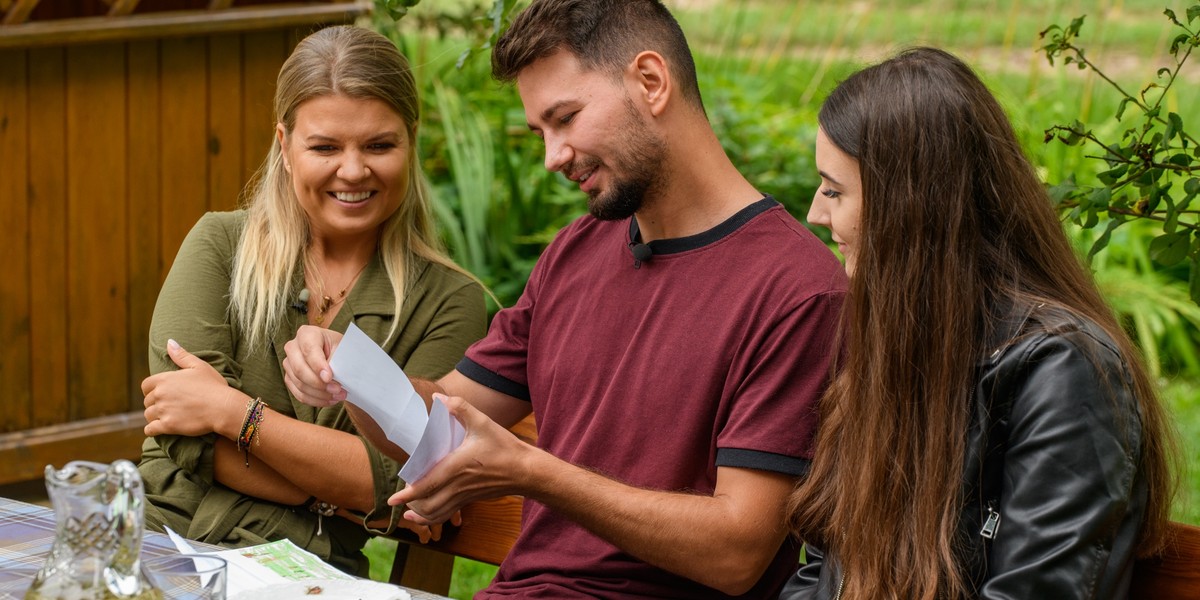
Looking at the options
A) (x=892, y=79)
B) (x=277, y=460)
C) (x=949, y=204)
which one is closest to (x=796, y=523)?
(x=949, y=204)

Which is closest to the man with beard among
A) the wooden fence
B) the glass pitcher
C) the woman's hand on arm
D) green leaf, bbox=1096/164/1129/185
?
the woman's hand on arm

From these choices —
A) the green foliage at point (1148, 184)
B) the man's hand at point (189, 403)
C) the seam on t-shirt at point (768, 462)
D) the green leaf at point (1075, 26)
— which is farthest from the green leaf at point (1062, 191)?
the man's hand at point (189, 403)

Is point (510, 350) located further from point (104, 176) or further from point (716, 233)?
point (104, 176)

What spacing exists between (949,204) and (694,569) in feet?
2.49

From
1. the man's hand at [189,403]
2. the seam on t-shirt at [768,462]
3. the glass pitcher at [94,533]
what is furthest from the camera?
the man's hand at [189,403]

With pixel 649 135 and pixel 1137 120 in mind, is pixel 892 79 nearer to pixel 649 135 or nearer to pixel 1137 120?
pixel 649 135

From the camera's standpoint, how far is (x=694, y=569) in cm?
230

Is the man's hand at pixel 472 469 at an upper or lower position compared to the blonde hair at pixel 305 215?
lower

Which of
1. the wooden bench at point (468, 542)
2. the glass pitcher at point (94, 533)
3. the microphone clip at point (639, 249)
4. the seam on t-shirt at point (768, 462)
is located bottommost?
the wooden bench at point (468, 542)

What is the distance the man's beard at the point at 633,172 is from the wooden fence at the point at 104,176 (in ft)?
9.30

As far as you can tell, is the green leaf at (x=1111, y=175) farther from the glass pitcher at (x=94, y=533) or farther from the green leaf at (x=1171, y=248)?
the glass pitcher at (x=94, y=533)

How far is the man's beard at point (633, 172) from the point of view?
2545 millimetres

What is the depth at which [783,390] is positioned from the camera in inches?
89.9

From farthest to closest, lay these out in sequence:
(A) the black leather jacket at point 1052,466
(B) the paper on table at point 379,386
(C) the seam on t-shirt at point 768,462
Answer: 1. (C) the seam on t-shirt at point 768,462
2. (B) the paper on table at point 379,386
3. (A) the black leather jacket at point 1052,466
